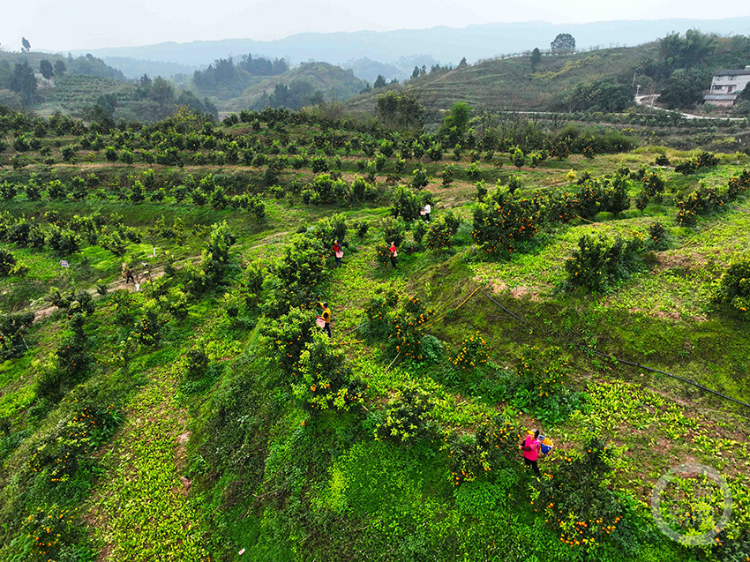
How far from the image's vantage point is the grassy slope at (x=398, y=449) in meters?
7.71

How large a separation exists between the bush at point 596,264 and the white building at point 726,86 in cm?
8857

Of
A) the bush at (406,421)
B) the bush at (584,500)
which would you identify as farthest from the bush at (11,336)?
the bush at (584,500)

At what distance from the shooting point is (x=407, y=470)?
340 inches

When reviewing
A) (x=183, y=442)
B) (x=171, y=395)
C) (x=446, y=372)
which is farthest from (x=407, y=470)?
(x=171, y=395)

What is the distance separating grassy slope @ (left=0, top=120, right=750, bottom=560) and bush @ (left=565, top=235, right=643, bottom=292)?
53 centimetres

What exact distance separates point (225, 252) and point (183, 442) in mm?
12024

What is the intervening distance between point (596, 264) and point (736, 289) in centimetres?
363

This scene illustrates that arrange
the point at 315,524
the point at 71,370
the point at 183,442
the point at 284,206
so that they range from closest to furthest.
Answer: the point at 315,524 < the point at 183,442 < the point at 71,370 < the point at 284,206

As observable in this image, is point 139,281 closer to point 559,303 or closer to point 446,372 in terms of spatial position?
point 446,372

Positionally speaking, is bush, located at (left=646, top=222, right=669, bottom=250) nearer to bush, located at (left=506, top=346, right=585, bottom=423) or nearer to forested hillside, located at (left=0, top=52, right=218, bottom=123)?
bush, located at (left=506, top=346, right=585, bottom=423)

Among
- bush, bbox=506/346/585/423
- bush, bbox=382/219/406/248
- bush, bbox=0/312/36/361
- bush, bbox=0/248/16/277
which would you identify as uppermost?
bush, bbox=382/219/406/248

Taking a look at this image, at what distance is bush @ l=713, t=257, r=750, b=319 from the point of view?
1008 cm

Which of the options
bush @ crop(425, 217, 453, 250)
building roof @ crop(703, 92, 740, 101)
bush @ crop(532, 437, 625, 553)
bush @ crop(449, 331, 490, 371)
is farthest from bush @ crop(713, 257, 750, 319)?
building roof @ crop(703, 92, 740, 101)

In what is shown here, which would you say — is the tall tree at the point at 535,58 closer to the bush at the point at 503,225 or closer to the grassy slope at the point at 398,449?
the grassy slope at the point at 398,449
